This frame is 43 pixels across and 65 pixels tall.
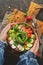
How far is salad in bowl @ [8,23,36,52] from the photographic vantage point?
156cm

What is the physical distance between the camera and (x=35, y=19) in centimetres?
176

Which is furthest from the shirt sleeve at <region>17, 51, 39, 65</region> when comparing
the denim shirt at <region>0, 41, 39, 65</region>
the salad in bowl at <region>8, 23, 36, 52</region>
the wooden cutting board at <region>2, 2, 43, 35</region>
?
the wooden cutting board at <region>2, 2, 43, 35</region>

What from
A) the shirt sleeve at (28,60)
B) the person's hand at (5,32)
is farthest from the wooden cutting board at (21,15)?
the shirt sleeve at (28,60)

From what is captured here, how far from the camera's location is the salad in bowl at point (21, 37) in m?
1.56

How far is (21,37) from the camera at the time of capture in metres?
1.56

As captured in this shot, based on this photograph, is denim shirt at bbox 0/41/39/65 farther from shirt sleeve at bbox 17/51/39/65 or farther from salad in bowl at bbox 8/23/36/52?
salad in bowl at bbox 8/23/36/52

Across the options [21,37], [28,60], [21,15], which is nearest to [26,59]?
[28,60]

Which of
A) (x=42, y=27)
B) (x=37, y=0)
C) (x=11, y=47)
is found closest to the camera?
(x=11, y=47)

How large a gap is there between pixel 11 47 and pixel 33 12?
15.9 inches

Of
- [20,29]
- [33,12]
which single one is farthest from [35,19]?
[20,29]

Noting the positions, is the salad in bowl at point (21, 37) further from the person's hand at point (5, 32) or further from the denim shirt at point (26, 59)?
the denim shirt at point (26, 59)

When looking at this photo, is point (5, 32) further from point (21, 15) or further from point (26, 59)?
point (26, 59)

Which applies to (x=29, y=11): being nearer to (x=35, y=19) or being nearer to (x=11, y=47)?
(x=35, y=19)

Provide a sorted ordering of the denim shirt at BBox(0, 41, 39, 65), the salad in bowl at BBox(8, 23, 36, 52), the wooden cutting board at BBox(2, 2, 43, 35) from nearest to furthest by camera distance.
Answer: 1. the denim shirt at BBox(0, 41, 39, 65)
2. the salad in bowl at BBox(8, 23, 36, 52)
3. the wooden cutting board at BBox(2, 2, 43, 35)
